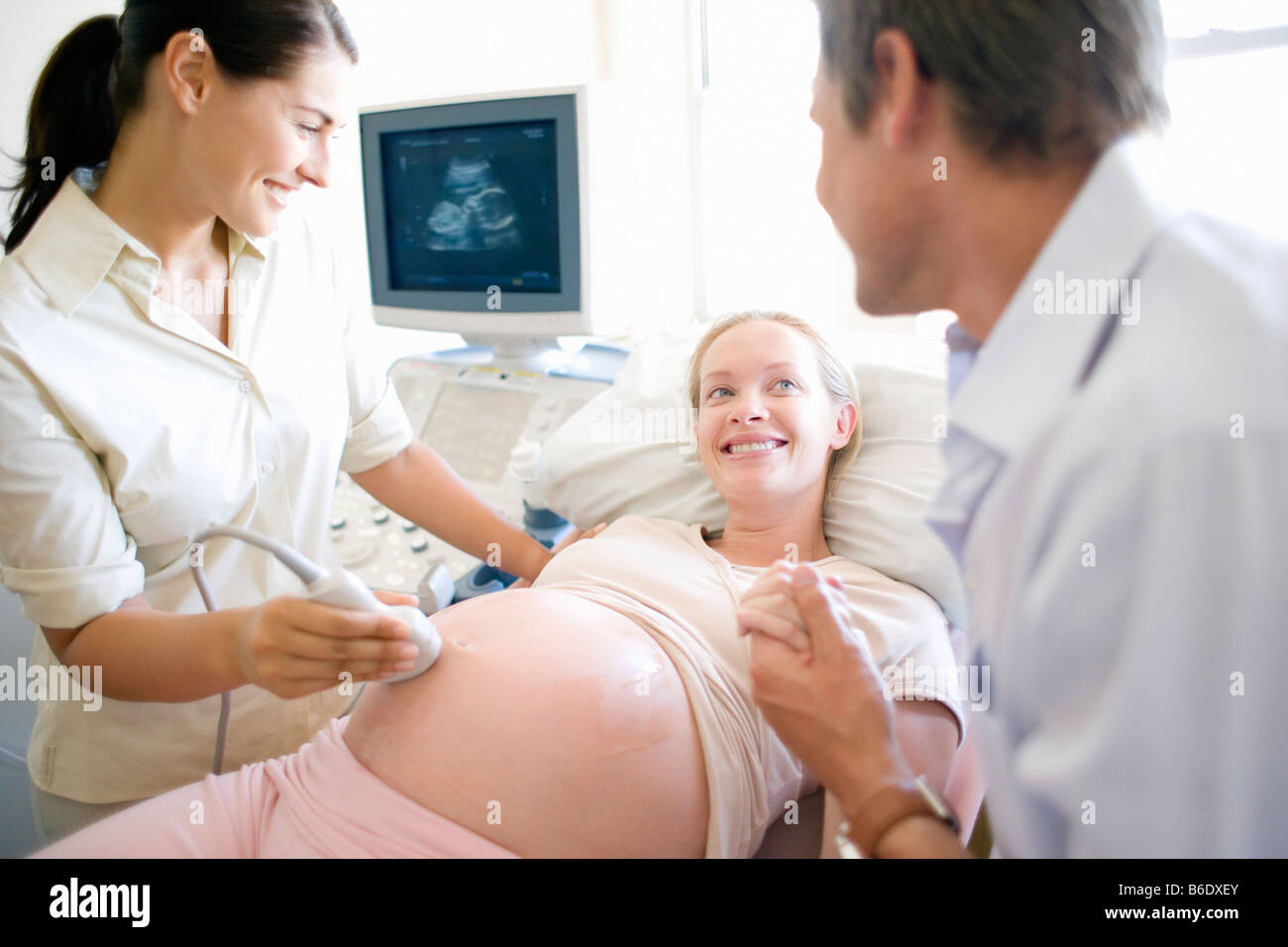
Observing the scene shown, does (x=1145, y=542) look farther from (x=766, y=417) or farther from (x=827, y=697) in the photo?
(x=766, y=417)

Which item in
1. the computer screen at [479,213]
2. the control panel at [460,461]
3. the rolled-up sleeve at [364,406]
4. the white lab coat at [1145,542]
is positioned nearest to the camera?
the white lab coat at [1145,542]

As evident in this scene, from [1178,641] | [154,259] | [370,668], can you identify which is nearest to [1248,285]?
[1178,641]

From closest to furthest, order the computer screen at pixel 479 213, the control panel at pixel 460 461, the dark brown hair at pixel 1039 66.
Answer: the dark brown hair at pixel 1039 66 < the control panel at pixel 460 461 < the computer screen at pixel 479 213

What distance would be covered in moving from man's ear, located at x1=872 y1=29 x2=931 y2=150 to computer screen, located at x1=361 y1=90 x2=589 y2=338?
1297mm

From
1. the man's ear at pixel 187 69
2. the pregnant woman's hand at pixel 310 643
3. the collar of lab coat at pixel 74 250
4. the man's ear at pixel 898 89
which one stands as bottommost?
the pregnant woman's hand at pixel 310 643

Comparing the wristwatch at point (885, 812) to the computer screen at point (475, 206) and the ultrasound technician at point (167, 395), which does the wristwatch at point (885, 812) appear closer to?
the ultrasound technician at point (167, 395)

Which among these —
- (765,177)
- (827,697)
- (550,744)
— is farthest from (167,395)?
(765,177)

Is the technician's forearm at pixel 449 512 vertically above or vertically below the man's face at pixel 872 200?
below

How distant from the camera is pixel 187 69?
3.48 feet

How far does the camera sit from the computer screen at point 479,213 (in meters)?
1.93

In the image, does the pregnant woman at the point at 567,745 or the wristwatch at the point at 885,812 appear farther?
the pregnant woman at the point at 567,745

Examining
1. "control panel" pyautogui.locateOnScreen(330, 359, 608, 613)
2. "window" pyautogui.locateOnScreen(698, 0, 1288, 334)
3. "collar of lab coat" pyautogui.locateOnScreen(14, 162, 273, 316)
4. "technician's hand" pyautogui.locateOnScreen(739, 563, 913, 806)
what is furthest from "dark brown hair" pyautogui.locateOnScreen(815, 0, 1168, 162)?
"window" pyautogui.locateOnScreen(698, 0, 1288, 334)

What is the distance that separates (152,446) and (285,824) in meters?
0.51

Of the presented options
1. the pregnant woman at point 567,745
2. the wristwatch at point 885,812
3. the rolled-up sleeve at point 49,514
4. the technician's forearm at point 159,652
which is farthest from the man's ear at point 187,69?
the wristwatch at point 885,812
